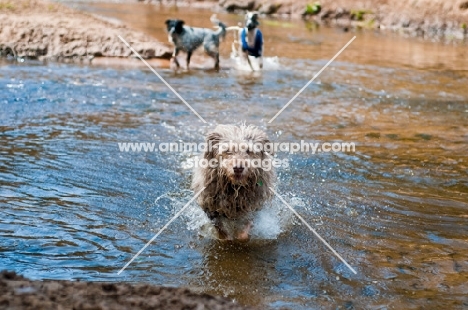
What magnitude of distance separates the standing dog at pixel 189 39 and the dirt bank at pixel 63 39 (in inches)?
26.4

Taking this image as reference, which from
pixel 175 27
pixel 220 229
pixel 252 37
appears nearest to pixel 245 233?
pixel 220 229

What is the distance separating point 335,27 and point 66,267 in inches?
918

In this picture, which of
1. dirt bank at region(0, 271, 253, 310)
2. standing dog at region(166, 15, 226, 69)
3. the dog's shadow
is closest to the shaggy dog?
the dog's shadow

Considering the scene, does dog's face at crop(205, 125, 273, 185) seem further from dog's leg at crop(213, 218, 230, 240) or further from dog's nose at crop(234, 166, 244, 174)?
dog's leg at crop(213, 218, 230, 240)

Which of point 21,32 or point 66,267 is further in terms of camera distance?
point 21,32

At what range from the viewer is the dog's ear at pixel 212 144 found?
5516mm

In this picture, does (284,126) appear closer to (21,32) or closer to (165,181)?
(165,181)

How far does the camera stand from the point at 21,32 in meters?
14.3

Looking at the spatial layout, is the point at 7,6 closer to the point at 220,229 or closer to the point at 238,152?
the point at 220,229

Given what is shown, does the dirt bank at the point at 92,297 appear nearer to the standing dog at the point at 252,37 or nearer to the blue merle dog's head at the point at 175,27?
the standing dog at the point at 252,37

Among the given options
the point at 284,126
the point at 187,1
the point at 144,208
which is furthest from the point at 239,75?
the point at 187,1

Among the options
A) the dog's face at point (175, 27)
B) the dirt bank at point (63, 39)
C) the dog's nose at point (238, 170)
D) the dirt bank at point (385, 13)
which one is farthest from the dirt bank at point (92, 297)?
the dirt bank at point (385, 13)

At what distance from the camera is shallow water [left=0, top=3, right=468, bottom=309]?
4801 millimetres

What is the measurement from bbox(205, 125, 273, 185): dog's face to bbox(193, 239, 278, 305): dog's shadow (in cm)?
63
